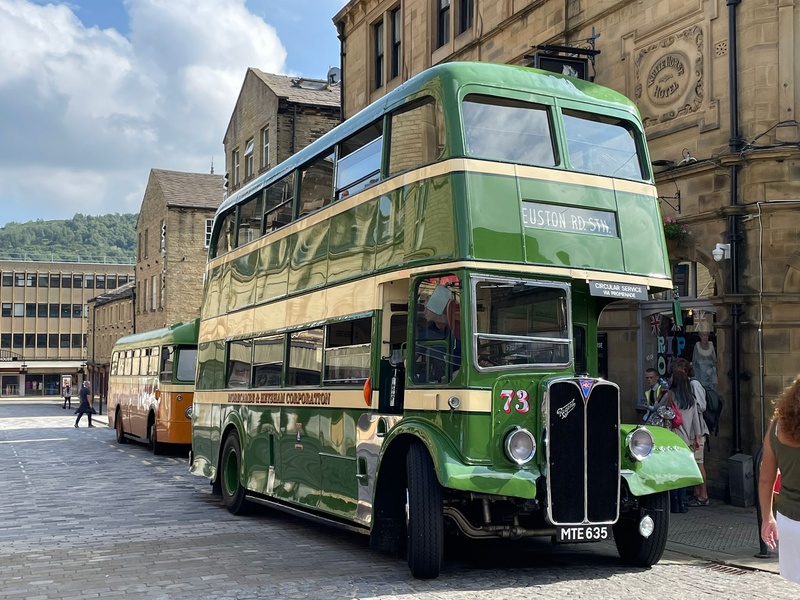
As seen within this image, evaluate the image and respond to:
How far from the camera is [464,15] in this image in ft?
73.4

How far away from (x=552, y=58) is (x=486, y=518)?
31.9 feet

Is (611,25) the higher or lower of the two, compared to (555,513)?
higher

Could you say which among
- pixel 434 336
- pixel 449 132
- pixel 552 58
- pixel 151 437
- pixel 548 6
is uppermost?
pixel 548 6

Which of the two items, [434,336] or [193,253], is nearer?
[434,336]

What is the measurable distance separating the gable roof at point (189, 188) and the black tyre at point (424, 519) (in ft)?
156

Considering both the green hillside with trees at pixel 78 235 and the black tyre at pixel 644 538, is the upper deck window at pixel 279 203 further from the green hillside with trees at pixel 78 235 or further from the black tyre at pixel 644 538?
the green hillside with trees at pixel 78 235

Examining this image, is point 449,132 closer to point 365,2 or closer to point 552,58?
point 552,58

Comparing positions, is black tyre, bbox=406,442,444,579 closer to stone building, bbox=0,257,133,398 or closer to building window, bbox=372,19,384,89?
building window, bbox=372,19,384,89

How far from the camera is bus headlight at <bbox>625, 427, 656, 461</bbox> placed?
8875 millimetres

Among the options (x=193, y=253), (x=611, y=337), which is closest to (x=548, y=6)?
(x=611, y=337)

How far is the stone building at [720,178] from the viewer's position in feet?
44.5

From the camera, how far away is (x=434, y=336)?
8.86 metres

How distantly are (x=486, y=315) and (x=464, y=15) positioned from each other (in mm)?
15263

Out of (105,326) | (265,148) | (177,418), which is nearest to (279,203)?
(177,418)
